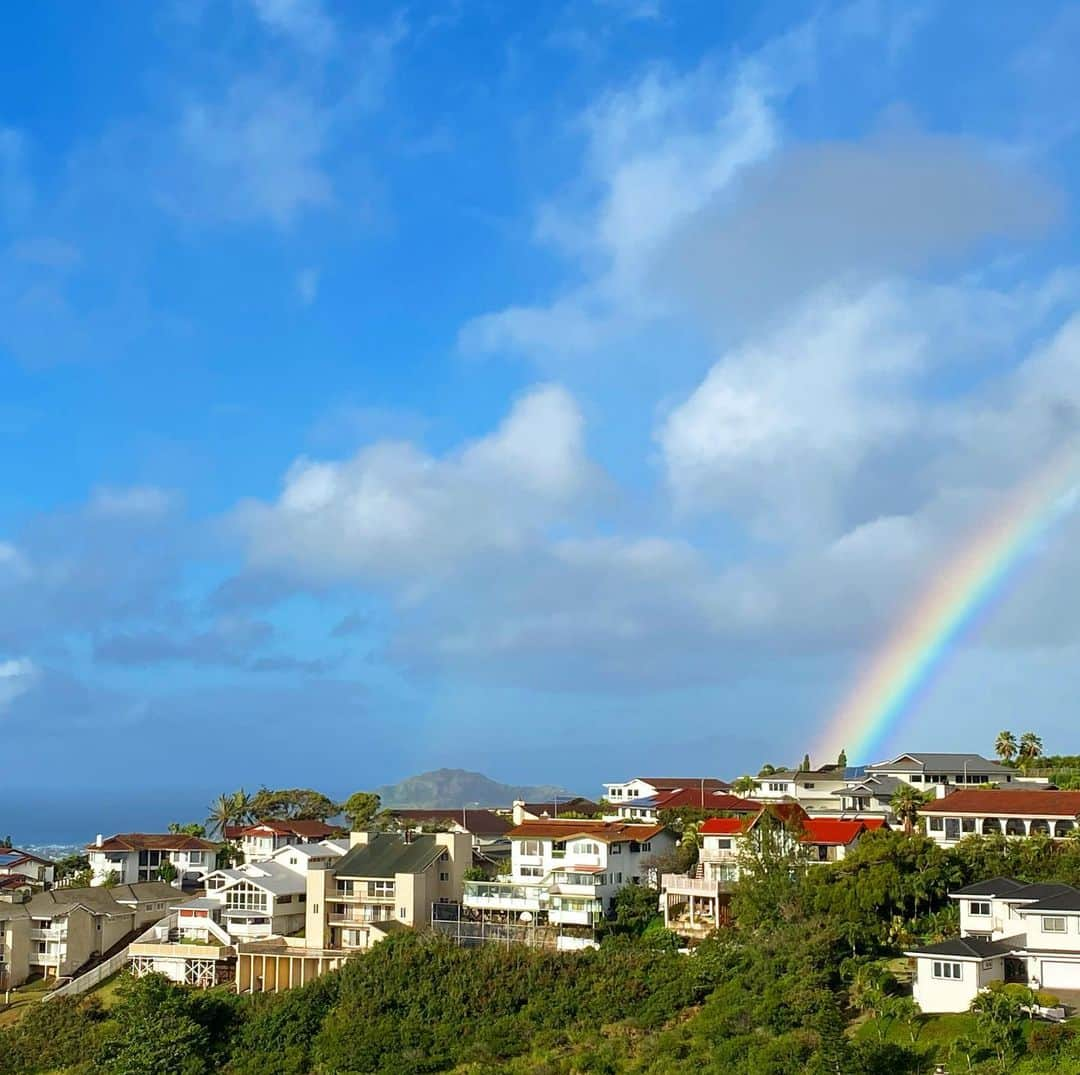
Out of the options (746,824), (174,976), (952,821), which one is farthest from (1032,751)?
(174,976)

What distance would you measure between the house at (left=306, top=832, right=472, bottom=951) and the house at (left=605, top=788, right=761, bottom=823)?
1215cm

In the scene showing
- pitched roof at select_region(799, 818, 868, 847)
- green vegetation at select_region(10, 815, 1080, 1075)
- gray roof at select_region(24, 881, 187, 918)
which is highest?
pitched roof at select_region(799, 818, 868, 847)

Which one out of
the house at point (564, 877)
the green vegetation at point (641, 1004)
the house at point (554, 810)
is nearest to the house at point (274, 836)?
the house at point (554, 810)

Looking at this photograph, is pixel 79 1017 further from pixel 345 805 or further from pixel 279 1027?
pixel 345 805

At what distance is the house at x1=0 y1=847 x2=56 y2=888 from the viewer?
72787 millimetres

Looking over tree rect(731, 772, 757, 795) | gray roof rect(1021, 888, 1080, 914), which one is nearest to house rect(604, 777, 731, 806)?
tree rect(731, 772, 757, 795)

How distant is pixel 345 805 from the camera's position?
256 ft

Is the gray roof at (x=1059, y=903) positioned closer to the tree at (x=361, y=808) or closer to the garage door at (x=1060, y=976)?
the garage door at (x=1060, y=976)

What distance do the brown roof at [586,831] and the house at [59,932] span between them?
59.9ft

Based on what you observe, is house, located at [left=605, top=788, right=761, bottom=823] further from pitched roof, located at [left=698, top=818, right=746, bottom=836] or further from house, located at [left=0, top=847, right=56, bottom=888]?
house, located at [left=0, top=847, right=56, bottom=888]

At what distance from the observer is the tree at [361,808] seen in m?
74.3

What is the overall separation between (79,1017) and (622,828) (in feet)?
73.0

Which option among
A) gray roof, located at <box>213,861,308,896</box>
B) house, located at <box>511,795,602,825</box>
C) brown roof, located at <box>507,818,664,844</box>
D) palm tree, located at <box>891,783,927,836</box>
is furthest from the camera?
house, located at <box>511,795,602,825</box>

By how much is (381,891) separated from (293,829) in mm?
19470
